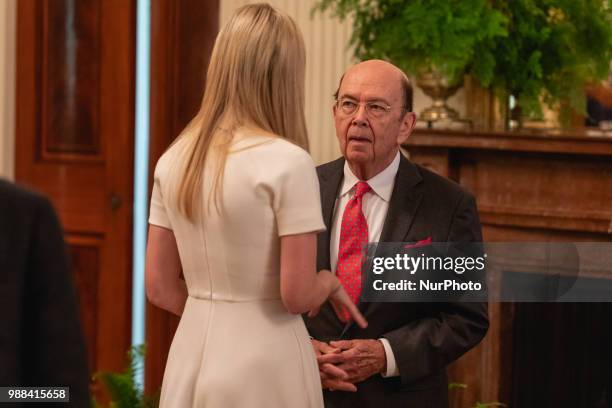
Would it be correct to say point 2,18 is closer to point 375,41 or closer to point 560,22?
point 375,41

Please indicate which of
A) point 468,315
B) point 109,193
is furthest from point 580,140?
point 109,193

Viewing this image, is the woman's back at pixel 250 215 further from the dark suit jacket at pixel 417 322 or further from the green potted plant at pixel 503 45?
the green potted plant at pixel 503 45

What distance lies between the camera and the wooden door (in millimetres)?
4973

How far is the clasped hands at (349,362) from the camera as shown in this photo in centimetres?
234

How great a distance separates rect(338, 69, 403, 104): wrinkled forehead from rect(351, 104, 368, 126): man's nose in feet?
0.08

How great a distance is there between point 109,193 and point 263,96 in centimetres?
311

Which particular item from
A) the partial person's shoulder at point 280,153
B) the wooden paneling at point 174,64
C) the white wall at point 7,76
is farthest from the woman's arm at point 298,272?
the white wall at point 7,76

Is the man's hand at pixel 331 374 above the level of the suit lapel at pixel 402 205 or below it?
below

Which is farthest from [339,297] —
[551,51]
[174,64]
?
[174,64]

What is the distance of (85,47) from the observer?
5016mm

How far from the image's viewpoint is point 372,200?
2500 mm

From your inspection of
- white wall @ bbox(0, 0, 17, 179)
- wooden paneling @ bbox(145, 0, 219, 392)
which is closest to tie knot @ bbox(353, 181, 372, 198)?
wooden paneling @ bbox(145, 0, 219, 392)

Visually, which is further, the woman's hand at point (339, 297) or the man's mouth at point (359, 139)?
the man's mouth at point (359, 139)

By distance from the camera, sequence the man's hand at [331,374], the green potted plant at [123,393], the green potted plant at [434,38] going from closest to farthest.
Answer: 1. the man's hand at [331,374]
2. the green potted plant at [434,38]
3. the green potted plant at [123,393]
